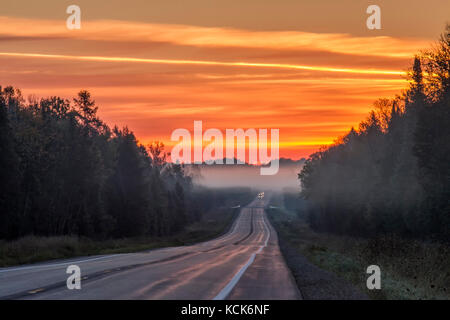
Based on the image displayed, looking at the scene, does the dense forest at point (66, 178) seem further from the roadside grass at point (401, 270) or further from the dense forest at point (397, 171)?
the roadside grass at point (401, 270)

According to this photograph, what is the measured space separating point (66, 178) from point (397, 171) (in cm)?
3784

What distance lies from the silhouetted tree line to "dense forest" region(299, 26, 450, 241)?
3017cm

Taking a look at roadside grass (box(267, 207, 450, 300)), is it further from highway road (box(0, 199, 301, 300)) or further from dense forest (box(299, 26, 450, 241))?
dense forest (box(299, 26, 450, 241))

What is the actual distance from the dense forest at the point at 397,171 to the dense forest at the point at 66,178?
30244 millimetres

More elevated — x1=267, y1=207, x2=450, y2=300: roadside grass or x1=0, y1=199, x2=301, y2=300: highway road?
x1=0, y1=199, x2=301, y2=300: highway road

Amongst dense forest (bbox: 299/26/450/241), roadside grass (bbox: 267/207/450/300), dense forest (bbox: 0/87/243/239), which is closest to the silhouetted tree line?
dense forest (bbox: 0/87/243/239)

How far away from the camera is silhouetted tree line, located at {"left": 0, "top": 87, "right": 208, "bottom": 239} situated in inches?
2324

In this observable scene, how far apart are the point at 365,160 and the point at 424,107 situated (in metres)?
44.6

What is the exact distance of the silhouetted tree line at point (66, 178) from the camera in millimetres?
59031

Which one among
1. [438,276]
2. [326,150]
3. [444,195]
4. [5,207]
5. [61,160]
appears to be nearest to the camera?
[438,276]

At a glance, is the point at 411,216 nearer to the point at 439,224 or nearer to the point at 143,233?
the point at 439,224

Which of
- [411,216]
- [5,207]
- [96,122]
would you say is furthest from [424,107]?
[96,122]

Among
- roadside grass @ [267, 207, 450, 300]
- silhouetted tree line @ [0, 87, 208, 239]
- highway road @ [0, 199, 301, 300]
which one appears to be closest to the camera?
highway road @ [0, 199, 301, 300]
